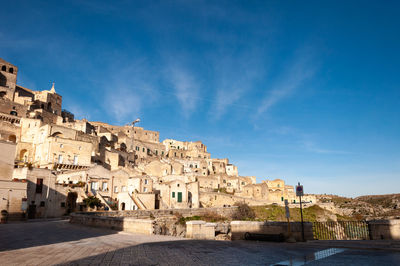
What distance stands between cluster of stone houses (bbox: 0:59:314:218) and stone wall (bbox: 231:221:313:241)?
2119cm

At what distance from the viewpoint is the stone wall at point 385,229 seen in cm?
1200

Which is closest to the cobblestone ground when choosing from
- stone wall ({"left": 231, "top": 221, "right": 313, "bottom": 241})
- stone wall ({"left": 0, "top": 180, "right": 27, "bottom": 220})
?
stone wall ({"left": 231, "top": 221, "right": 313, "bottom": 241})

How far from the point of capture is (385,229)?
40.2 ft

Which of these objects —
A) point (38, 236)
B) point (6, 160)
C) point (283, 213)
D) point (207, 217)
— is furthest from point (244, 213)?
point (38, 236)

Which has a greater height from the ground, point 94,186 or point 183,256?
point 94,186

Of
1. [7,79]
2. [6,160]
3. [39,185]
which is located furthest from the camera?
[7,79]

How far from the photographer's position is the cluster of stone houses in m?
29.6

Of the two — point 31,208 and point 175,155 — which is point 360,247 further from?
point 175,155

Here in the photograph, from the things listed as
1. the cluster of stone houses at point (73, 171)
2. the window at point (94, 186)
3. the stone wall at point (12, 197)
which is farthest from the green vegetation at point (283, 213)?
the stone wall at point (12, 197)

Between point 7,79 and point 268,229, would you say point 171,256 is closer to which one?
point 268,229

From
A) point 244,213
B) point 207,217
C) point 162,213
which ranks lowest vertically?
point 244,213

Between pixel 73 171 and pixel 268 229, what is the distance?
33066 mm

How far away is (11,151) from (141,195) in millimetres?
18285

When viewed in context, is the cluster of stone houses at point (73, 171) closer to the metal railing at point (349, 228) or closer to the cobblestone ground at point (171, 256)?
the cobblestone ground at point (171, 256)
